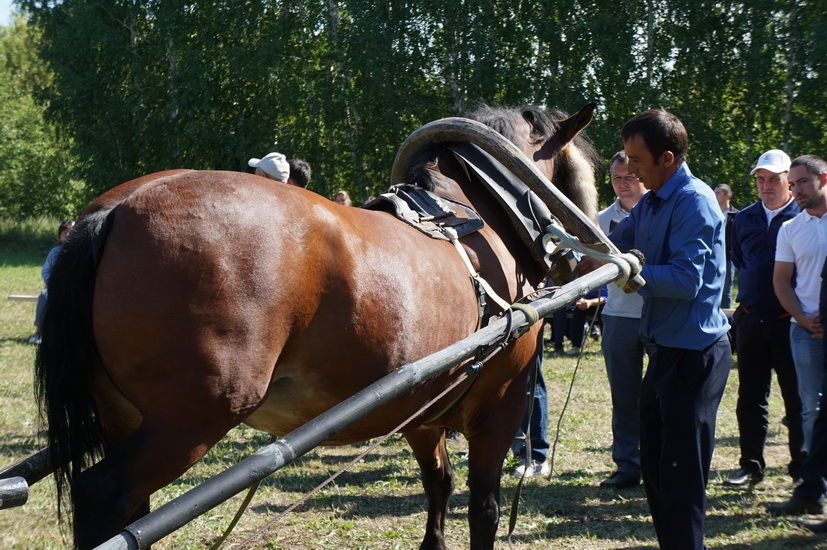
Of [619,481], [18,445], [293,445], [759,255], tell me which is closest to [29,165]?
[18,445]

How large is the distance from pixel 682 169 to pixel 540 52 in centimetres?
1473

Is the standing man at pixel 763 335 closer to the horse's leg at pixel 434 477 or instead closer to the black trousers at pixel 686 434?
the black trousers at pixel 686 434

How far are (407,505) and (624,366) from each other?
1685mm

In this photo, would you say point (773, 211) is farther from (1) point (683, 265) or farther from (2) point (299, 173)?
(2) point (299, 173)

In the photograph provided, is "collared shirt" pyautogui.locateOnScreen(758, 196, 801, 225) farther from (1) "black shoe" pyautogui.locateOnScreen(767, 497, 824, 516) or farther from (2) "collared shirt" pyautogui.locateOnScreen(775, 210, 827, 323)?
(1) "black shoe" pyautogui.locateOnScreen(767, 497, 824, 516)

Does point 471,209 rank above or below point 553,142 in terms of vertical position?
below

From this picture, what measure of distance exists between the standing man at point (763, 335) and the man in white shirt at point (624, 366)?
63 centimetres

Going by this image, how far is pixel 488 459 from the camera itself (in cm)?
329

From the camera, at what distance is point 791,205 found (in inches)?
196

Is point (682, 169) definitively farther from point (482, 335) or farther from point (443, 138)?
point (482, 335)

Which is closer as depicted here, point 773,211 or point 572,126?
point 572,126

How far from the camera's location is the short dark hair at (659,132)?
3.17 m

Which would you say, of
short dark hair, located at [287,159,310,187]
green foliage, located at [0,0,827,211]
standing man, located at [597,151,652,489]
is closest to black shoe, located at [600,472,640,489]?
standing man, located at [597,151,652,489]

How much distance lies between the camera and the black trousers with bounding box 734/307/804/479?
4.92m
